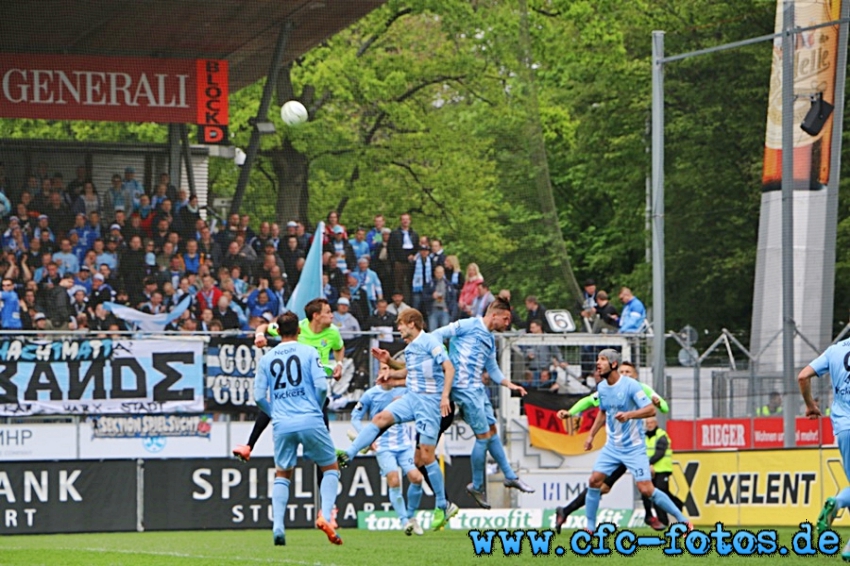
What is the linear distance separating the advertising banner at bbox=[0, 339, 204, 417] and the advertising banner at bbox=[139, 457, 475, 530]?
60.4 inches

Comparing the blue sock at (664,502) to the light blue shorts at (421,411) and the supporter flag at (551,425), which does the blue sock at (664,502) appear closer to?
the light blue shorts at (421,411)

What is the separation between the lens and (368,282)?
91.9ft

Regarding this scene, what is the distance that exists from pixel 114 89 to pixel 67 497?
10.4 meters

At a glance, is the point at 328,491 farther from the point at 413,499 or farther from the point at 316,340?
the point at 413,499

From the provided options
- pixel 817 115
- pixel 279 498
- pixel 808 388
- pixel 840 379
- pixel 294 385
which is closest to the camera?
pixel 840 379

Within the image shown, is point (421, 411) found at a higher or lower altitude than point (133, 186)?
lower

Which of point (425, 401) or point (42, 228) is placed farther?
point (42, 228)

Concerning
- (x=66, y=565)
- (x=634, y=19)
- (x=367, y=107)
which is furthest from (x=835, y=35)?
(x=66, y=565)

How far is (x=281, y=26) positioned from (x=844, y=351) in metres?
19.5

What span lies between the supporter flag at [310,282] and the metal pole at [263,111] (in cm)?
462

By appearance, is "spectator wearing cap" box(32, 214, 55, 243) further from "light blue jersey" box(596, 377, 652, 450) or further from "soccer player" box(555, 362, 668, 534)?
"light blue jersey" box(596, 377, 652, 450)

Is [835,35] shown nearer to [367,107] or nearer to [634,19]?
[367,107]

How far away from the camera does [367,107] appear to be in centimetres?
3428

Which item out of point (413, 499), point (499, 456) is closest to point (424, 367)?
point (499, 456)
